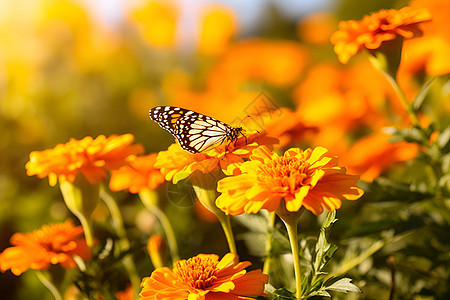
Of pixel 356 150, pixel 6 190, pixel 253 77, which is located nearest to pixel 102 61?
pixel 253 77

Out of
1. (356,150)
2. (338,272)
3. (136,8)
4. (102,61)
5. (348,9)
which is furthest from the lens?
(348,9)

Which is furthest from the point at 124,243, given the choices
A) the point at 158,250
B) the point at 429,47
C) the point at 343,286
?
the point at 429,47

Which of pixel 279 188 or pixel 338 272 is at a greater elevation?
pixel 279 188

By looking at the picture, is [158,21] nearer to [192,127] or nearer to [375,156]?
[375,156]

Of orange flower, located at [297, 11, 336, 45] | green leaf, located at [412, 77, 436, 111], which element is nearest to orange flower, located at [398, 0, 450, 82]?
green leaf, located at [412, 77, 436, 111]

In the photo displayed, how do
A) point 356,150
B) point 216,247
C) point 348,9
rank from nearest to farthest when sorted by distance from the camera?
point 356,150 < point 216,247 < point 348,9

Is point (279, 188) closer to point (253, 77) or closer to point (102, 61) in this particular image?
point (253, 77)

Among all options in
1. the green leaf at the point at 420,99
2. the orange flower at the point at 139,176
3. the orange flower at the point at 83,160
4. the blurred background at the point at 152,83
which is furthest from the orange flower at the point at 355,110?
the orange flower at the point at 83,160
